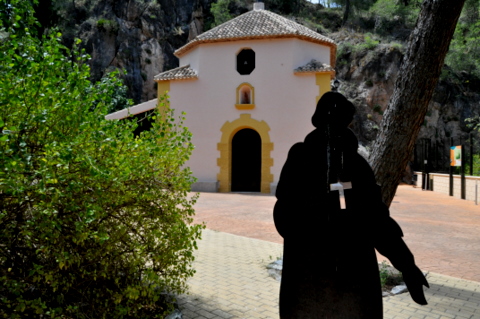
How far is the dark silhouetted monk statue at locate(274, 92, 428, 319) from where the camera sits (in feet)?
5.90

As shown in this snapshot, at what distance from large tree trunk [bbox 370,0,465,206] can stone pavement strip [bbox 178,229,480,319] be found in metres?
1.38

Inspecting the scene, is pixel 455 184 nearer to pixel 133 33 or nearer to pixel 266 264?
pixel 266 264

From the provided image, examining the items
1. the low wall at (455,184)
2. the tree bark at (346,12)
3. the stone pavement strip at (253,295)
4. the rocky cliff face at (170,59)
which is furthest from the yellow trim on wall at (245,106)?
the tree bark at (346,12)

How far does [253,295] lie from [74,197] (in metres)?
2.54

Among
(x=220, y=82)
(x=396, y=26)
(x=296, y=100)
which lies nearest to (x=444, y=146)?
(x=396, y=26)

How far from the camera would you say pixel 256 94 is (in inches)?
712

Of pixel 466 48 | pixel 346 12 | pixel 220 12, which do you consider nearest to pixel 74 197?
pixel 220 12

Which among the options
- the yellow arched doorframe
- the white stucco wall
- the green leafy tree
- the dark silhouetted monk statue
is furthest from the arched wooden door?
the green leafy tree

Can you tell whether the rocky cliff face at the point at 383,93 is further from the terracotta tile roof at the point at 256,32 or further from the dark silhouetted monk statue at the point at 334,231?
the dark silhouetted monk statue at the point at 334,231

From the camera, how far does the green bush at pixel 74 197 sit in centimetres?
248

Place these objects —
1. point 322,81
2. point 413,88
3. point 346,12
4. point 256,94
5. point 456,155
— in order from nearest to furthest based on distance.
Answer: point 413,88
point 456,155
point 322,81
point 256,94
point 346,12

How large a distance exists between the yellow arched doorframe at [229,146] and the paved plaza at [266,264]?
715 centimetres

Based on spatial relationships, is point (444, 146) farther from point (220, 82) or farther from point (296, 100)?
point (220, 82)

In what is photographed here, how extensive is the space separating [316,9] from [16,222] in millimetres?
47655
